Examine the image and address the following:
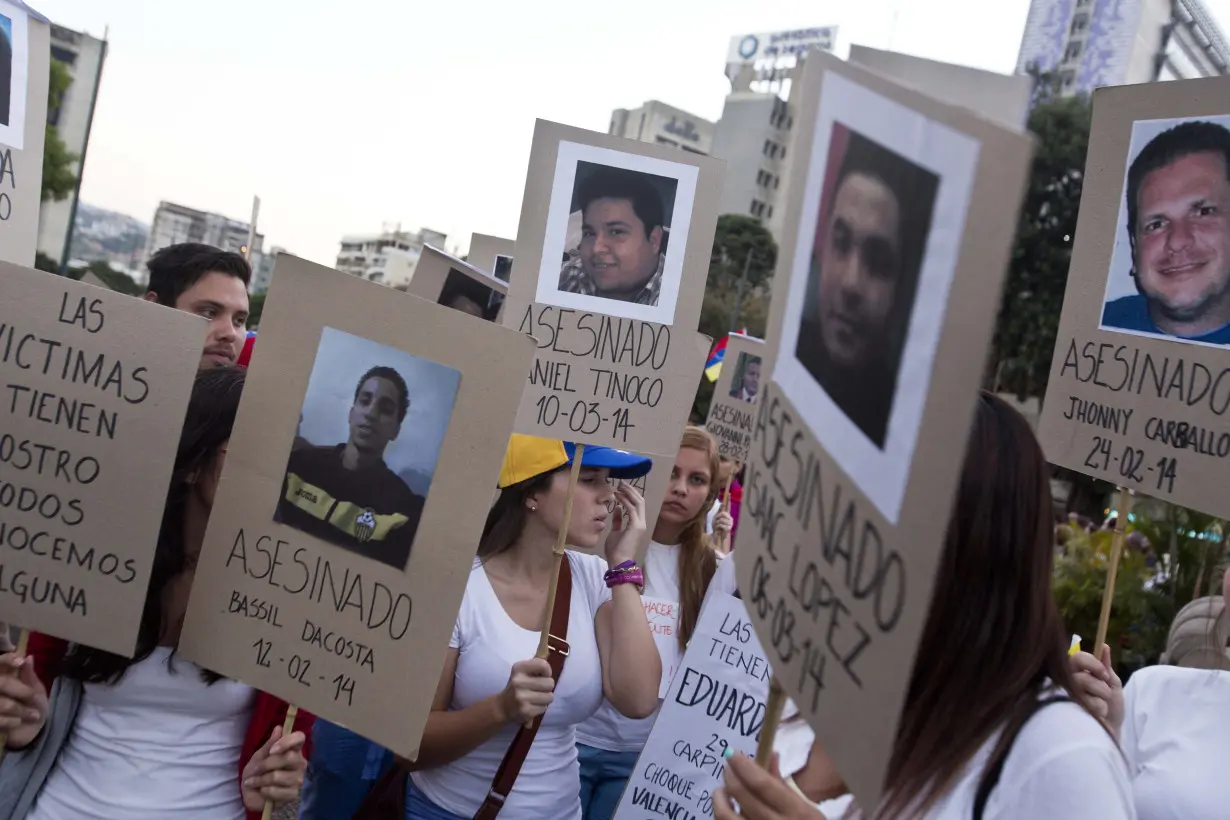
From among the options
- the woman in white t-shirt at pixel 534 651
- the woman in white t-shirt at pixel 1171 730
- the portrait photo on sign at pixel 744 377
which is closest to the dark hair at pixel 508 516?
the woman in white t-shirt at pixel 534 651

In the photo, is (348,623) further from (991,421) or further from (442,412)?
(991,421)

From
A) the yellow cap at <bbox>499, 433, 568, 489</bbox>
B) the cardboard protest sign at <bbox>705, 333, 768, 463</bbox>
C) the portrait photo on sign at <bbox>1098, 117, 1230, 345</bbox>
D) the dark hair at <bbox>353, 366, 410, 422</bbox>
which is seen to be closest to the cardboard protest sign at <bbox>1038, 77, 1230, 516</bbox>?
the portrait photo on sign at <bbox>1098, 117, 1230, 345</bbox>

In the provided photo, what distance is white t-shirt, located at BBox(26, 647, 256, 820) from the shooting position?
2.20 m

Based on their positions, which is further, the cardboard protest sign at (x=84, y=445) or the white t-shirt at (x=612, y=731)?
the white t-shirt at (x=612, y=731)

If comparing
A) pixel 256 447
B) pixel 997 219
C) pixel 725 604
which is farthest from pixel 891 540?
pixel 725 604

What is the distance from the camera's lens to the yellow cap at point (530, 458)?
3.13 m

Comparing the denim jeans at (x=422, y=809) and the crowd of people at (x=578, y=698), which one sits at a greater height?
the crowd of people at (x=578, y=698)

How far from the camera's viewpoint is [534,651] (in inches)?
111

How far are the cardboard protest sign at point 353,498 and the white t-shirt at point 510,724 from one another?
1.88 feet

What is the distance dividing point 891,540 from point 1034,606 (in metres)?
0.50

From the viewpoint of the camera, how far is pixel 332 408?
2150 millimetres

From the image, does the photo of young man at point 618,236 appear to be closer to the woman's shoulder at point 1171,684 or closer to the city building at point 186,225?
the woman's shoulder at point 1171,684

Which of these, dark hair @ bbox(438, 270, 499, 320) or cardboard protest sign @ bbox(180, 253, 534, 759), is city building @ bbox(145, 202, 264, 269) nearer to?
dark hair @ bbox(438, 270, 499, 320)

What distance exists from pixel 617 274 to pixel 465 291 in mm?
1746
